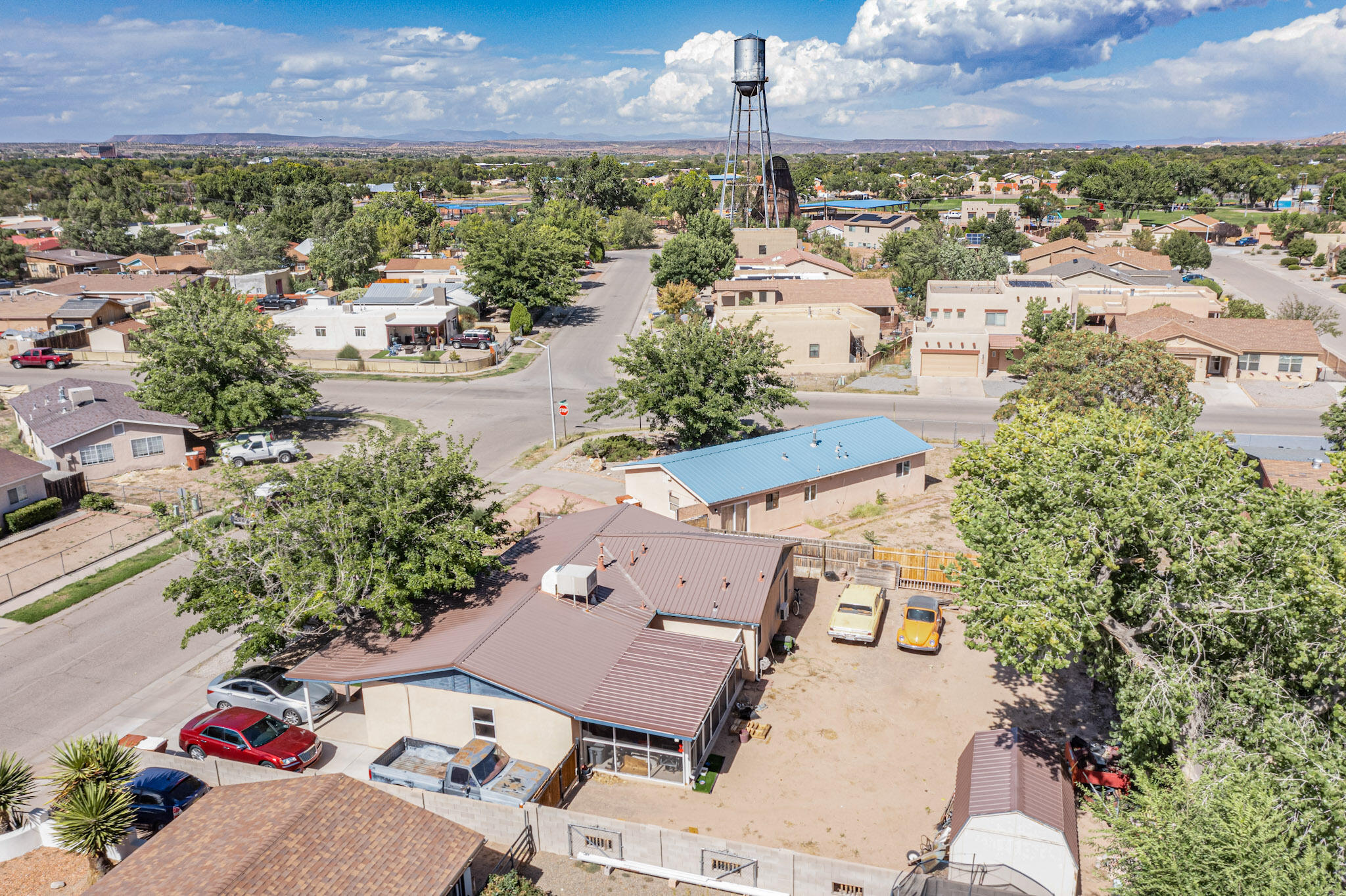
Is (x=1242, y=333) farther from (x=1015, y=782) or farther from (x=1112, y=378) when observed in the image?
(x=1015, y=782)

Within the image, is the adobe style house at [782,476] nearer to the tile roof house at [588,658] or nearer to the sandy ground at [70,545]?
the tile roof house at [588,658]

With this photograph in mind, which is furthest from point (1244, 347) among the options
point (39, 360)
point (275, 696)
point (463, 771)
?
point (39, 360)

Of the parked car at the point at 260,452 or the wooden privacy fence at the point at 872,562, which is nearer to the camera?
the wooden privacy fence at the point at 872,562

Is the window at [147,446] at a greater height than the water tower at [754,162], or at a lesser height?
lesser

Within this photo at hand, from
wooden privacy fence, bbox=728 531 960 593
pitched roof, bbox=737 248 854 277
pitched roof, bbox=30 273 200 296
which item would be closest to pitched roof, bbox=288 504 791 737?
wooden privacy fence, bbox=728 531 960 593

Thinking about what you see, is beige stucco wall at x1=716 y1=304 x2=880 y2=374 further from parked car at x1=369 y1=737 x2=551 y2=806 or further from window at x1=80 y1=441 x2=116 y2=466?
parked car at x1=369 y1=737 x2=551 y2=806

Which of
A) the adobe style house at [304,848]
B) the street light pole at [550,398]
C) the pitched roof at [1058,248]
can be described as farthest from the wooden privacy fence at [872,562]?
the pitched roof at [1058,248]
